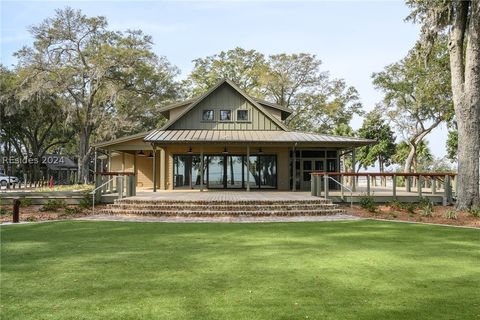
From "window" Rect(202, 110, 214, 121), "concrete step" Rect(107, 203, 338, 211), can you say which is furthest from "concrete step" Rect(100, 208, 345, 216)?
"window" Rect(202, 110, 214, 121)

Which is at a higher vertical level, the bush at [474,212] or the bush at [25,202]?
the bush at [25,202]

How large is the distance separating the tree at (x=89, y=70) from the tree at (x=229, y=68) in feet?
18.0

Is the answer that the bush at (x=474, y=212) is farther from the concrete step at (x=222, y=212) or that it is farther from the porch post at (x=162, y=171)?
the porch post at (x=162, y=171)

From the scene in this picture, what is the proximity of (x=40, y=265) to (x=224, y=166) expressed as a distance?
1857cm

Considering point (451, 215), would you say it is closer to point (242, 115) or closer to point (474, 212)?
point (474, 212)

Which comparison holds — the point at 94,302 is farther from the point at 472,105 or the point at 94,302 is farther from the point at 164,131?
the point at 164,131

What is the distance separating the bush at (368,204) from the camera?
50.5 feet

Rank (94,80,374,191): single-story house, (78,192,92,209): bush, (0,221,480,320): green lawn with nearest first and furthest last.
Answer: (0,221,480,320): green lawn < (78,192,92,209): bush < (94,80,374,191): single-story house

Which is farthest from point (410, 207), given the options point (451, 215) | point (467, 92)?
point (467, 92)

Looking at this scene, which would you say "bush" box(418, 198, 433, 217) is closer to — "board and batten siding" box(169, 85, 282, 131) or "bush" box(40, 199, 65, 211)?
"board and batten siding" box(169, 85, 282, 131)

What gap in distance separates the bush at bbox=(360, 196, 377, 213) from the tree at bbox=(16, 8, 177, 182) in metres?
23.8

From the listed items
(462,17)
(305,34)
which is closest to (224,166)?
(305,34)

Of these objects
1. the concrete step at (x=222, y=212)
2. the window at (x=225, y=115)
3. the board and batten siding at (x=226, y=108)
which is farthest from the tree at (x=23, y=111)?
the concrete step at (x=222, y=212)

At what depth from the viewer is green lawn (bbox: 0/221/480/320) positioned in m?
4.62
